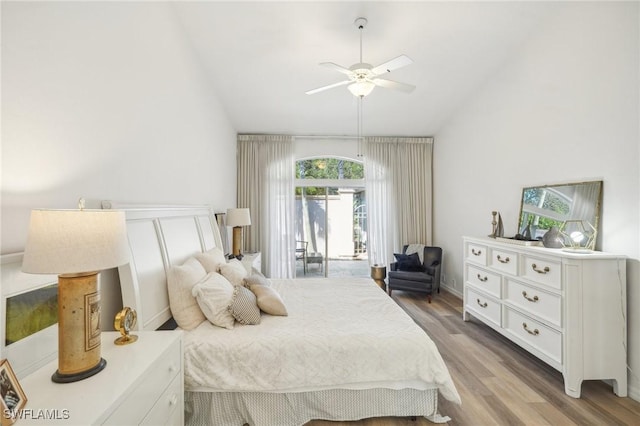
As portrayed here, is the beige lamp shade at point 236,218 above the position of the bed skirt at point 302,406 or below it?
above

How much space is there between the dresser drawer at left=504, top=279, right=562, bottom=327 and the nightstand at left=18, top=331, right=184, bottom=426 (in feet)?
8.99

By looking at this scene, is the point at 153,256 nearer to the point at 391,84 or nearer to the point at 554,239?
the point at 391,84

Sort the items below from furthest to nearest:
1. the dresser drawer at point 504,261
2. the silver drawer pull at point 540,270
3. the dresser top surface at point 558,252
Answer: the dresser drawer at point 504,261, the silver drawer pull at point 540,270, the dresser top surface at point 558,252

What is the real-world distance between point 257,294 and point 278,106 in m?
3.21

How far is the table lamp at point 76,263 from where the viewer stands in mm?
972

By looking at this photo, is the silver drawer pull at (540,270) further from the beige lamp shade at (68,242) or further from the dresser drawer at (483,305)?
the beige lamp shade at (68,242)

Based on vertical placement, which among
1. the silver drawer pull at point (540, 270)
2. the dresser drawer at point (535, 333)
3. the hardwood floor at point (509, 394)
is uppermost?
the silver drawer pull at point (540, 270)

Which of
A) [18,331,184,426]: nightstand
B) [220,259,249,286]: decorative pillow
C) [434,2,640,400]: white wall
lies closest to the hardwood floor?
[434,2,640,400]: white wall

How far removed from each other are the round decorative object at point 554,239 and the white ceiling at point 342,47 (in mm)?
2232

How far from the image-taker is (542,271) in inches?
95.2

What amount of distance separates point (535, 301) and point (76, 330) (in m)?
3.16

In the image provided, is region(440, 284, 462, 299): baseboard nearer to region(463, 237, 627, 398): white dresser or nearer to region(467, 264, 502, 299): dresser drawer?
region(467, 264, 502, 299): dresser drawer

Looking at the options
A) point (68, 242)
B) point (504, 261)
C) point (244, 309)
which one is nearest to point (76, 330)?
point (68, 242)

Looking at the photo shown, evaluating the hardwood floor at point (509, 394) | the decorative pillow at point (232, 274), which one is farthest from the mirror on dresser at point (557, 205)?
the decorative pillow at point (232, 274)
